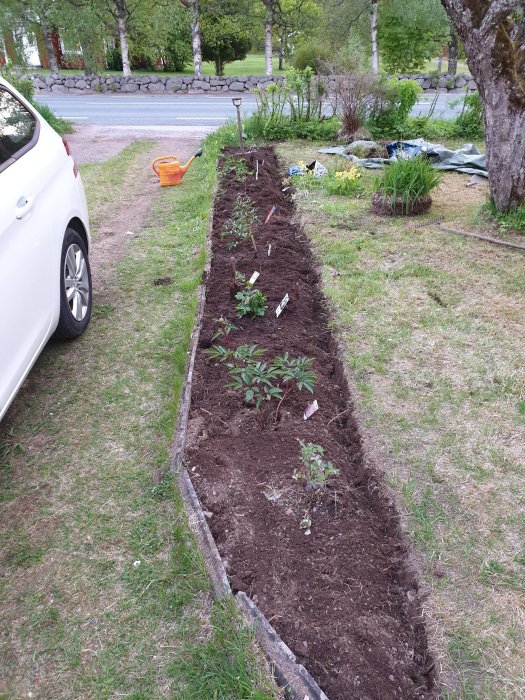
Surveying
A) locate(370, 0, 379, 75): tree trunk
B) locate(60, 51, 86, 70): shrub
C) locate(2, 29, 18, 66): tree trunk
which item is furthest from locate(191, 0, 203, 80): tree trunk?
locate(60, 51, 86, 70): shrub

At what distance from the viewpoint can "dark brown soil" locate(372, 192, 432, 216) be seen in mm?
6082

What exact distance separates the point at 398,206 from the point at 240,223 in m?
1.94

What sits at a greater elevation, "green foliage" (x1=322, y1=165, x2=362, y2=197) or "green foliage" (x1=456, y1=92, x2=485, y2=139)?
"green foliage" (x1=456, y1=92, x2=485, y2=139)

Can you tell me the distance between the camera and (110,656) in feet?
6.23

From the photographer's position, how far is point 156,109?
17.1 m

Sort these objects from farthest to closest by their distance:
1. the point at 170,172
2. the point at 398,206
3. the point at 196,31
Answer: the point at 196,31
the point at 170,172
the point at 398,206

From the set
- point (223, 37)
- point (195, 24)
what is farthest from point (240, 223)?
point (223, 37)

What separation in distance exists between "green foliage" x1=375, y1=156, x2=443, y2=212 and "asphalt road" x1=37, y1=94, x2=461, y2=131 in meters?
7.42

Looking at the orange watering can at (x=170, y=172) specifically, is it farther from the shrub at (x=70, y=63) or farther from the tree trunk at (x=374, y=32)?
the shrub at (x=70, y=63)

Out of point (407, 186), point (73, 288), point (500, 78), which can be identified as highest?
point (500, 78)

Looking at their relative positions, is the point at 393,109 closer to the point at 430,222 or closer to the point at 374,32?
the point at 430,222

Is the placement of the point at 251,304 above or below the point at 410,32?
below

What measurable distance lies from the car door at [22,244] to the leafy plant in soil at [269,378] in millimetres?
1059

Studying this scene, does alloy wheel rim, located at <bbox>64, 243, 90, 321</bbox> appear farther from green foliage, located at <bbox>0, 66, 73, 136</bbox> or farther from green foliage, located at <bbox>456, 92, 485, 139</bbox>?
green foliage, located at <bbox>456, 92, 485, 139</bbox>
